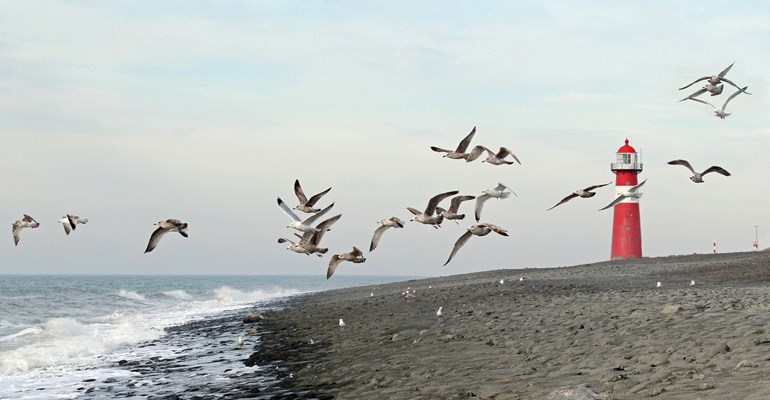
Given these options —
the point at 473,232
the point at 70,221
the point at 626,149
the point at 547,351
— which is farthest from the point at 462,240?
the point at 626,149

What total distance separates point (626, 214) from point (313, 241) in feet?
156

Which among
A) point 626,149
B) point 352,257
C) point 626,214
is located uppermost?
point 626,149

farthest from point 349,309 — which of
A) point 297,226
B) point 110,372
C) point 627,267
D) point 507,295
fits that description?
point 627,267

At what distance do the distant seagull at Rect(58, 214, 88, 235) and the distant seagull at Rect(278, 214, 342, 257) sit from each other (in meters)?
4.74

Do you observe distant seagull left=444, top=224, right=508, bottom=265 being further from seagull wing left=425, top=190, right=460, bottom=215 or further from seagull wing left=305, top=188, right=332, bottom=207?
seagull wing left=305, top=188, right=332, bottom=207

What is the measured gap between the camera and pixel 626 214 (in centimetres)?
5969

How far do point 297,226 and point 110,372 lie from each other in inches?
352

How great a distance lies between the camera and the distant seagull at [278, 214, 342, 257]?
15.8 m

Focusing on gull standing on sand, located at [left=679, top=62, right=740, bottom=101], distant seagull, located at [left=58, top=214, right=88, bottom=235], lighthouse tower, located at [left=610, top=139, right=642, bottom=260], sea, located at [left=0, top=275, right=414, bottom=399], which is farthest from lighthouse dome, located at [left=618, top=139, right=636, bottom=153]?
distant seagull, located at [left=58, top=214, right=88, bottom=235]

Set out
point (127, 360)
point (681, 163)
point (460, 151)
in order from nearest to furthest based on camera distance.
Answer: point (460, 151) → point (681, 163) → point (127, 360)

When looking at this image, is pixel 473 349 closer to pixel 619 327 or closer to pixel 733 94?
pixel 619 327

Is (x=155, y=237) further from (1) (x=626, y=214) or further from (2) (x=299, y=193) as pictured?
(1) (x=626, y=214)

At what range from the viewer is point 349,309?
32.9 metres

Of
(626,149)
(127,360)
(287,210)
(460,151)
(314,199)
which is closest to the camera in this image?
(287,210)
